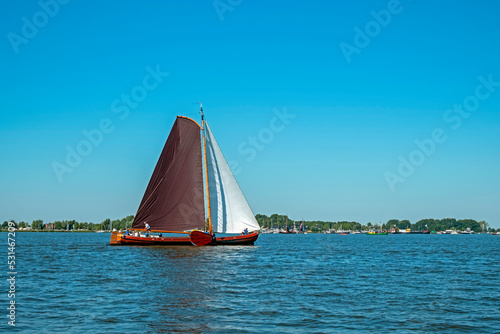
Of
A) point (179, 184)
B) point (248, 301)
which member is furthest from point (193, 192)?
point (248, 301)

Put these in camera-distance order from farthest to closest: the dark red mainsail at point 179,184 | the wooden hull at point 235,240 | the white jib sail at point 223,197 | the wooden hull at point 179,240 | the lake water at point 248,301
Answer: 1. the dark red mainsail at point 179,184
2. the wooden hull at point 235,240
3. the white jib sail at point 223,197
4. the wooden hull at point 179,240
5. the lake water at point 248,301

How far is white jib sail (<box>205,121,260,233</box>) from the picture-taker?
67938 millimetres

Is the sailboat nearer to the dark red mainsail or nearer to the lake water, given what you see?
the dark red mainsail

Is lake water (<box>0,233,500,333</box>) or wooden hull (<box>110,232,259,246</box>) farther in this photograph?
wooden hull (<box>110,232,259,246</box>)

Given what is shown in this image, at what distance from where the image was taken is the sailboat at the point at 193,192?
2680 inches

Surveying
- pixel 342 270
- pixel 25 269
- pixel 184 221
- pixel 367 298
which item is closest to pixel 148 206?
pixel 184 221

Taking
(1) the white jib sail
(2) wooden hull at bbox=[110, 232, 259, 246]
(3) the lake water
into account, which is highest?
(1) the white jib sail

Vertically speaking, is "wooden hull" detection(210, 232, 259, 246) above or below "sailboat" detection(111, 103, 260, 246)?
below

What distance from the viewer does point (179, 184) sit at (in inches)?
2699

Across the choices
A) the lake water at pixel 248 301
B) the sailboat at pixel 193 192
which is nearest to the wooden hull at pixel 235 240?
the sailboat at pixel 193 192

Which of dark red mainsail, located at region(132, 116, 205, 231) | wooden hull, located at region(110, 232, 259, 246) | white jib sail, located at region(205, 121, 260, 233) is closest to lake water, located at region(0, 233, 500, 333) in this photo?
wooden hull, located at region(110, 232, 259, 246)

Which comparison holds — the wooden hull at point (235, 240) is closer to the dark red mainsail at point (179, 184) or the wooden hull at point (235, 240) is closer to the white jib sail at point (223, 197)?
the white jib sail at point (223, 197)

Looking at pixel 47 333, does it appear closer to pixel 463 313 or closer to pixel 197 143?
pixel 463 313

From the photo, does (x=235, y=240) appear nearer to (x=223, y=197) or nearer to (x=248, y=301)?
(x=223, y=197)
